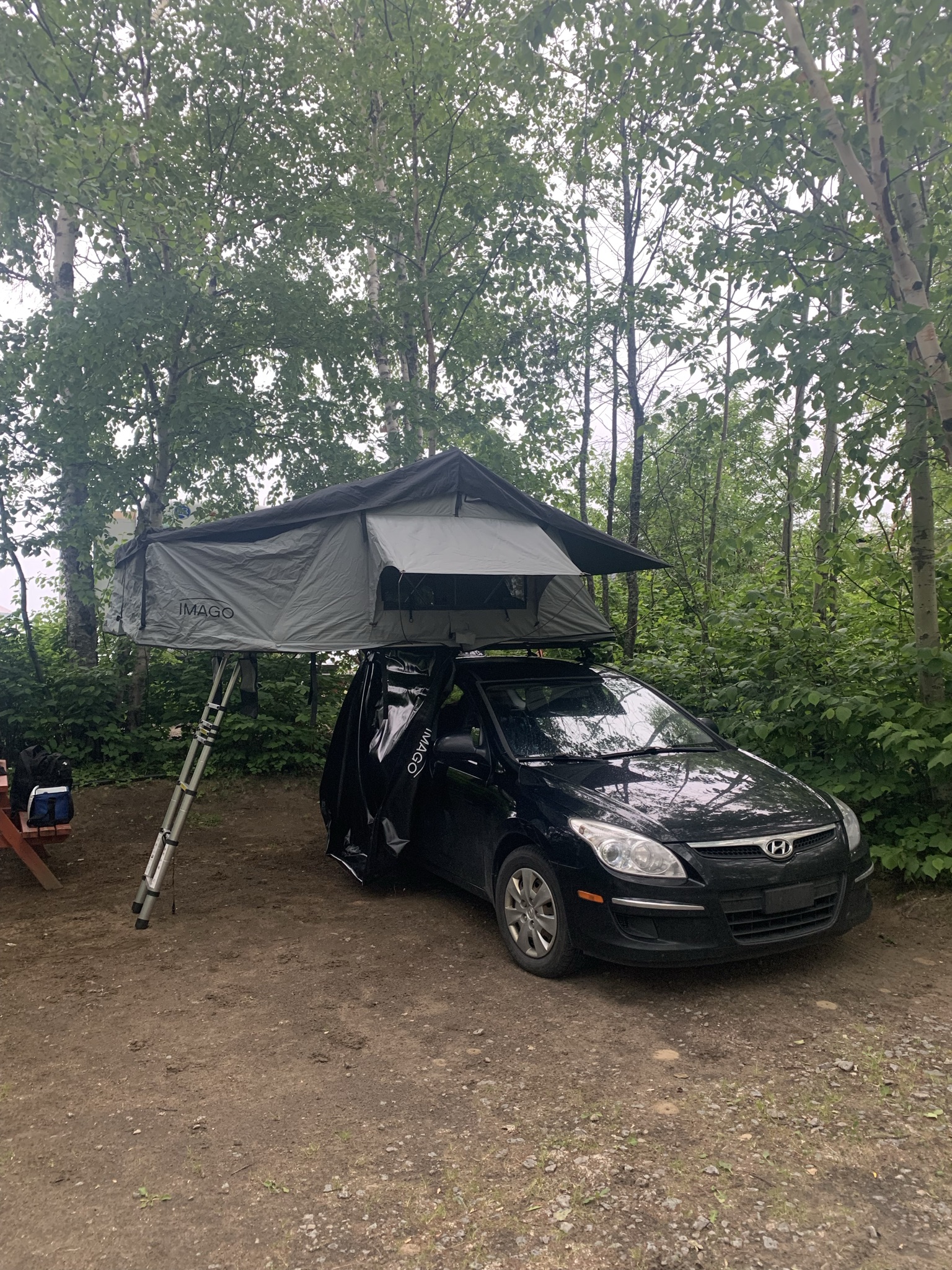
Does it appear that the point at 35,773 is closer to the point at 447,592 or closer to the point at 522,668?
the point at 447,592

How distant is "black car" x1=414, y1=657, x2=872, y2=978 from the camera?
408cm

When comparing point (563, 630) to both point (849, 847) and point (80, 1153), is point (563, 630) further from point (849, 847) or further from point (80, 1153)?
point (80, 1153)

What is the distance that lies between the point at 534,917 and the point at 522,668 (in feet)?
6.48

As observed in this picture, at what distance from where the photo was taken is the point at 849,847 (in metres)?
4.49

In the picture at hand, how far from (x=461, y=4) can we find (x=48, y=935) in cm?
1328

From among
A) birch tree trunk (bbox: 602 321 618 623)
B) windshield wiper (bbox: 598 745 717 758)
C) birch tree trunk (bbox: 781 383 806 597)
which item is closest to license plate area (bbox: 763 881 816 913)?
windshield wiper (bbox: 598 745 717 758)

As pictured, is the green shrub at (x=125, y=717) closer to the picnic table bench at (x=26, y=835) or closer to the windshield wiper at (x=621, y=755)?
the picnic table bench at (x=26, y=835)

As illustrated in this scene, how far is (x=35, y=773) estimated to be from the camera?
6.99m

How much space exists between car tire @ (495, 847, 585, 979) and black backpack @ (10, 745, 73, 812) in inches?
164

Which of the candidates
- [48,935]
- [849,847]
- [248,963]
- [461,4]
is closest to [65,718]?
[48,935]

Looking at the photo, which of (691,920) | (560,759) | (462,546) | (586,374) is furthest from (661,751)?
(586,374)

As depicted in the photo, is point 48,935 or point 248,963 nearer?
point 248,963

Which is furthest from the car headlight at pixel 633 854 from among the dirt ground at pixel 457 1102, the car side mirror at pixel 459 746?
the car side mirror at pixel 459 746

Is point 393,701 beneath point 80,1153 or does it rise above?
above
